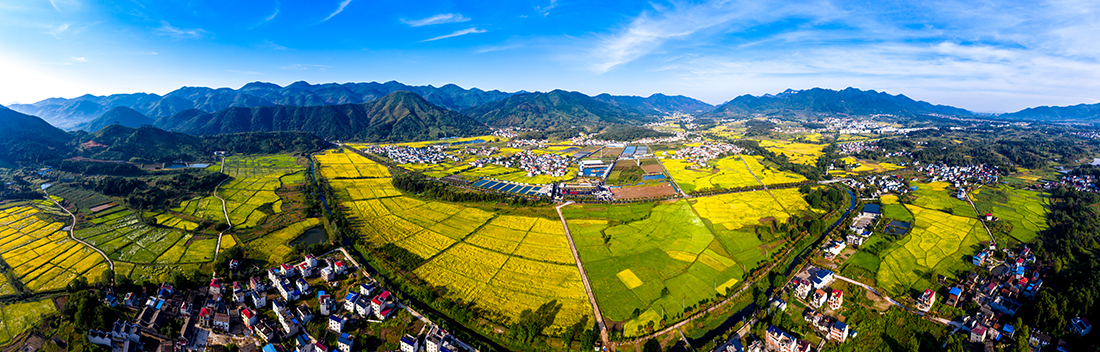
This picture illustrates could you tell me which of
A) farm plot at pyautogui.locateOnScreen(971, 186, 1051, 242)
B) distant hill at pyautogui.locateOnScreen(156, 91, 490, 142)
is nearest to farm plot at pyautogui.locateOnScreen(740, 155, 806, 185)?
farm plot at pyautogui.locateOnScreen(971, 186, 1051, 242)

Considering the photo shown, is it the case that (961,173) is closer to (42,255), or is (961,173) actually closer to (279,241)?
(279,241)

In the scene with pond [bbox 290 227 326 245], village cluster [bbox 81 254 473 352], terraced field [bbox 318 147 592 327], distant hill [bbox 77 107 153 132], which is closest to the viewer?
village cluster [bbox 81 254 473 352]

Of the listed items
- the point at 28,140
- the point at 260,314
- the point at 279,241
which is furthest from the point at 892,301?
the point at 28,140

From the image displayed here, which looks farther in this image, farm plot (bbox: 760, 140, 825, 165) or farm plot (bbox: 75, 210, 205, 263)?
farm plot (bbox: 760, 140, 825, 165)

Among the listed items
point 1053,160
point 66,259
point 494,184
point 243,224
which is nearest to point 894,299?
point 494,184

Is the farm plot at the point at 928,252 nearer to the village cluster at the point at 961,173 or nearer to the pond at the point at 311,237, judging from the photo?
the village cluster at the point at 961,173

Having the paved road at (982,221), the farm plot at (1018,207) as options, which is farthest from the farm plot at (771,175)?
the farm plot at (1018,207)

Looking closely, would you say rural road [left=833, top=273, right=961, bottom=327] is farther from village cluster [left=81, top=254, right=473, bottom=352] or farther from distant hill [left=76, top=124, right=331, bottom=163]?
distant hill [left=76, top=124, right=331, bottom=163]
